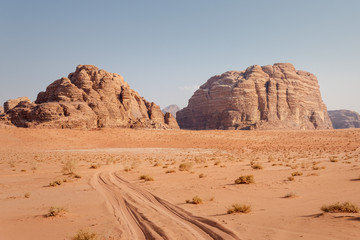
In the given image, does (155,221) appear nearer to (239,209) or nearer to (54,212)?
(239,209)

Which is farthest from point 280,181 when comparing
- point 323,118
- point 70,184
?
point 323,118

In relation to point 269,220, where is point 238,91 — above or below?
above

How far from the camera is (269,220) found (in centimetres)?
630

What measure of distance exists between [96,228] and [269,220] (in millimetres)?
4522

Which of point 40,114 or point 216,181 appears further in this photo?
point 40,114

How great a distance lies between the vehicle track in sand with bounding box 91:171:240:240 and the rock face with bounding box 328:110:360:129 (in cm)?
17863

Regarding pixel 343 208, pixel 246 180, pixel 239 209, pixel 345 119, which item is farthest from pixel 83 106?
pixel 345 119

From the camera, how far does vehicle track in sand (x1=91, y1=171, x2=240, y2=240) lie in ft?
18.4

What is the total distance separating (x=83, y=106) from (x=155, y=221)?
6101 cm

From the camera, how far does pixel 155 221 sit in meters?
6.62

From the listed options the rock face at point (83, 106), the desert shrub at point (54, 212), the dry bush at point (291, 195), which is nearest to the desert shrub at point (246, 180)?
the dry bush at point (291, 195)

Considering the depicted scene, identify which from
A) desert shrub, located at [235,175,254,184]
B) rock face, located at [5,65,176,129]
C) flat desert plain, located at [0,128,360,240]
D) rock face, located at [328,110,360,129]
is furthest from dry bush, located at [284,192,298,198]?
rock face, located at [328,110,360,129]

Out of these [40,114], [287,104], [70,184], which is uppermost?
[287,104]

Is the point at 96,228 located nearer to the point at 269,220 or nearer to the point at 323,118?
the point at 269,220
